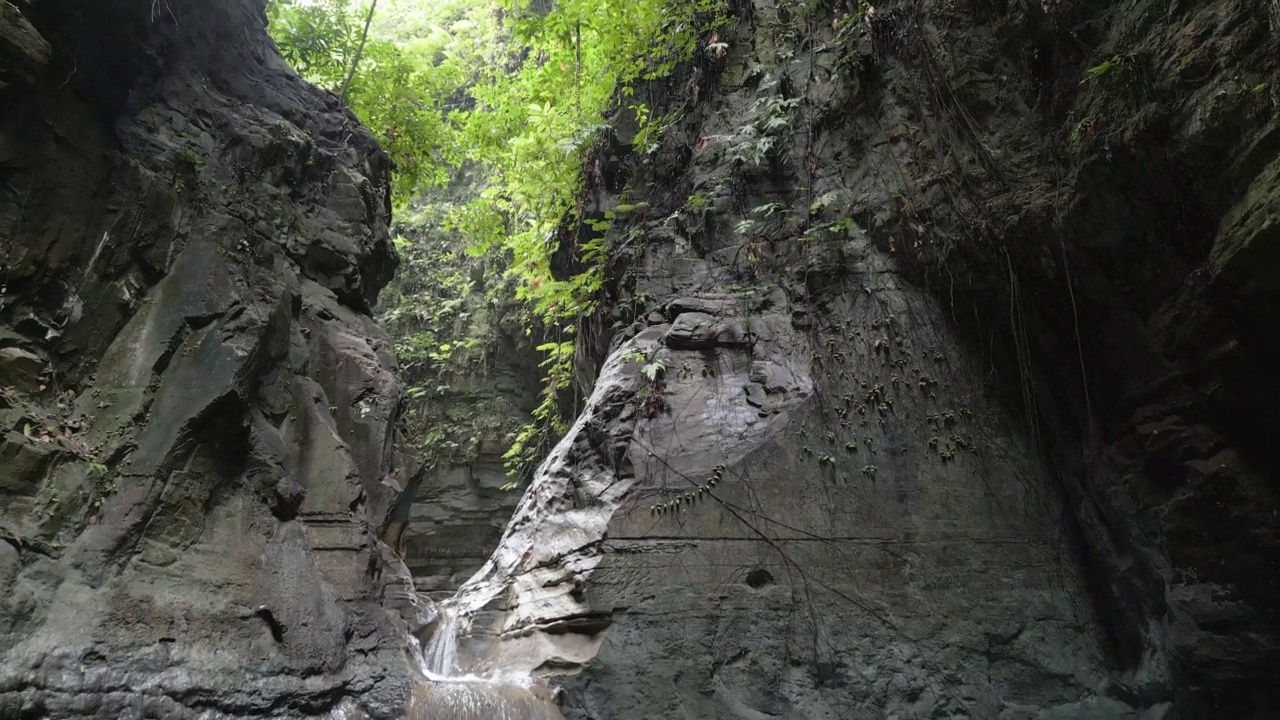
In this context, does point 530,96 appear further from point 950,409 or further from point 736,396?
point 950,409

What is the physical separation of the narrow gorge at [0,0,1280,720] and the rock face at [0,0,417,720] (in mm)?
28

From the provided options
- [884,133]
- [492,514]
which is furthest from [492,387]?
[884,133]

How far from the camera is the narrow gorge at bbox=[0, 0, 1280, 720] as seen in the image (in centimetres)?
483

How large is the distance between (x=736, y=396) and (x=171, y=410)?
17.0 feet

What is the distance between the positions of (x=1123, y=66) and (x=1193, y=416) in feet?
9.60

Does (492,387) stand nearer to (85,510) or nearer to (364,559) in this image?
(364,559)

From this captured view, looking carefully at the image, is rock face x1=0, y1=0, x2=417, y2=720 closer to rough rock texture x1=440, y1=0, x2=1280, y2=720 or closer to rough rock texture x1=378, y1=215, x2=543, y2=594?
rough rock texture x1=440, y1=0, x2=1280, y2=720

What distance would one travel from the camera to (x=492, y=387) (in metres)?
14.8

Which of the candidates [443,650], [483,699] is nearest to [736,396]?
[483,699]

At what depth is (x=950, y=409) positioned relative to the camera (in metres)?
7.29

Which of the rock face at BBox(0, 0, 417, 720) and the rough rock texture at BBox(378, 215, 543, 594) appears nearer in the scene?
the rock face at BBox(0, 0, 417, 720)

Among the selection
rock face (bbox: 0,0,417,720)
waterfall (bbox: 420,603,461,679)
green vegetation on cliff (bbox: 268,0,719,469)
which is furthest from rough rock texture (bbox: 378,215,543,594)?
rock face (bbox: 0,0,417,720)

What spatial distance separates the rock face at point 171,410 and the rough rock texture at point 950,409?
6.27ft

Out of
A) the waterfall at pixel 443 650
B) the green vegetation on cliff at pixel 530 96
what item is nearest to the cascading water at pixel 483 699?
the waterfall at pixel 443 650
